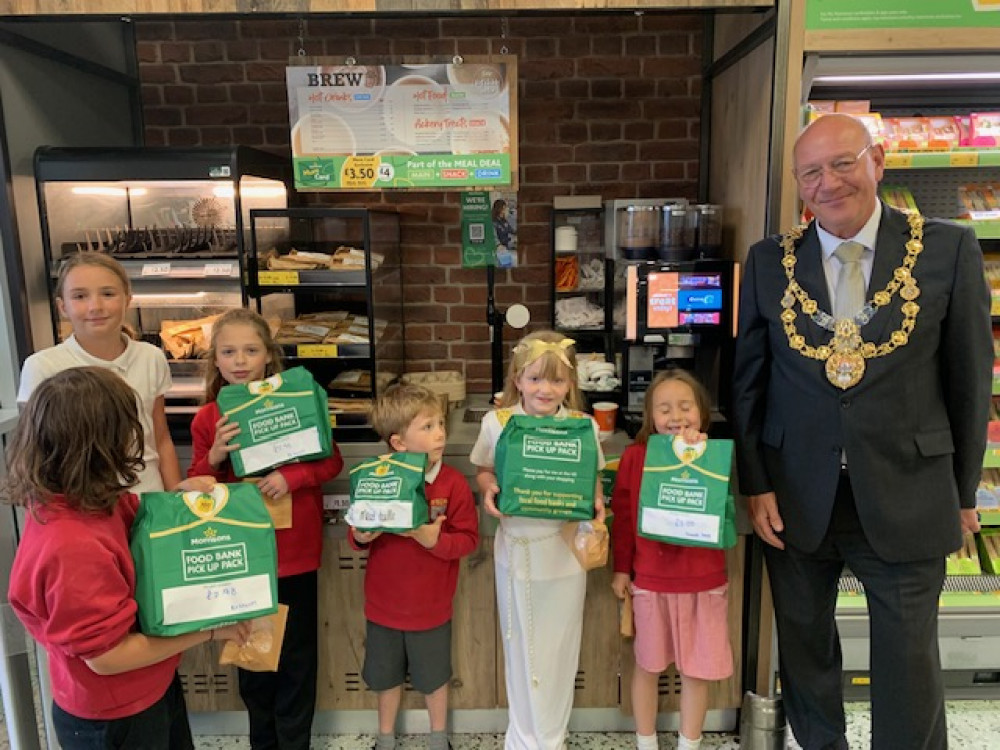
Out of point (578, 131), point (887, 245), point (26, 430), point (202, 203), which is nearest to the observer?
point (26, 430)

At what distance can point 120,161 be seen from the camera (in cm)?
254

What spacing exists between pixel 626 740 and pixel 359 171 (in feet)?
7.30

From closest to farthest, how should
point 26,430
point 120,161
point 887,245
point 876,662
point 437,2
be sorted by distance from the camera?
point 26,430
point 887,245
point 876,662
point 437,2
point 120,161

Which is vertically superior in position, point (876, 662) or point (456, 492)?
point (456, 492)

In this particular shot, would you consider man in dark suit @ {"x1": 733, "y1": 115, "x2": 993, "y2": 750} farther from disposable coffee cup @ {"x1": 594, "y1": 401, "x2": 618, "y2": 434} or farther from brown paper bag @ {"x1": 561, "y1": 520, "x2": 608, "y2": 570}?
disposable coffee cup @ {"x1": 594, "y1": 401, "x2": 618, "y2": 434}

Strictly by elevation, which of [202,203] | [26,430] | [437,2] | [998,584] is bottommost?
[998,584]

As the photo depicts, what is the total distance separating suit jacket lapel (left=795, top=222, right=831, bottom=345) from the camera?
6.56ft

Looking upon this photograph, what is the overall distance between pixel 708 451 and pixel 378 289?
4.66 feet

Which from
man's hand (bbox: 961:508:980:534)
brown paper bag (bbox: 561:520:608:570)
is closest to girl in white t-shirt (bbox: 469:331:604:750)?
brown paper bag (bbox: 561:520:608:570)

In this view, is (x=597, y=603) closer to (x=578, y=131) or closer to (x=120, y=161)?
(x=578, y=131)

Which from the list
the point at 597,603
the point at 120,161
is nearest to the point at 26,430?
the point at 120,161

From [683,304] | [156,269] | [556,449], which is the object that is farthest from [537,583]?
[156,269]

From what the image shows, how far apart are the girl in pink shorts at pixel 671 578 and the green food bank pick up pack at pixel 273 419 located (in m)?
0.96

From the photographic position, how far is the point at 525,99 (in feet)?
10.4
